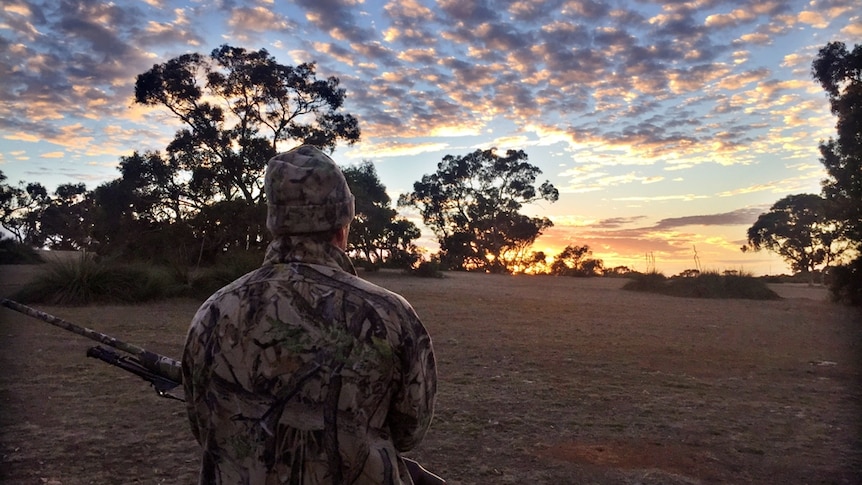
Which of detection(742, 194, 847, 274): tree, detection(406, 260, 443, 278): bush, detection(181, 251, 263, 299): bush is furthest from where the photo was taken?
detection(742, 194, 847, 274): tree

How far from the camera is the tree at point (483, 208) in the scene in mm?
40688

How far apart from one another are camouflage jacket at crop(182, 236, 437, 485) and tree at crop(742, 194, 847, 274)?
122 feet

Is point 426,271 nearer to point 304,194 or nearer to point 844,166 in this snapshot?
point 844,166

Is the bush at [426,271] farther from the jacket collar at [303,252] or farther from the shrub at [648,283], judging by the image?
the jacket collar at [303,252]

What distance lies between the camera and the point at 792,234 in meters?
37.0

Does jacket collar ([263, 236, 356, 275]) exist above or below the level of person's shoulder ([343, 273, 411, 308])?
above

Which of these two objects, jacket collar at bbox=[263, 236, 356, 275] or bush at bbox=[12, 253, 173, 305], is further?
bush at bbox=[12, 253, 173, 305]

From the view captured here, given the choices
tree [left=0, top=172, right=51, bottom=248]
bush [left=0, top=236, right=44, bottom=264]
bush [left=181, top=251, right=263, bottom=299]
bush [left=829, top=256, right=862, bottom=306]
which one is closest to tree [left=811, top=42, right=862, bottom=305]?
bush [left=829, top=256, right=862, bottom=306]

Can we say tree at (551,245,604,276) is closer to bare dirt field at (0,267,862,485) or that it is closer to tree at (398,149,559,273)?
tree at (398,149,559,273)

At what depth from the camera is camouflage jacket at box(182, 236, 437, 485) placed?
5.14ft

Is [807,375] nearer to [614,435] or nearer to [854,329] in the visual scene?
[614,435]

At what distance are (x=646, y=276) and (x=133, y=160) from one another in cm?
2031

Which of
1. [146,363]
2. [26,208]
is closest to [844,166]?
[146,363]

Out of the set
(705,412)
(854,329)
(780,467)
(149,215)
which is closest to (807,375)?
(705,412)
